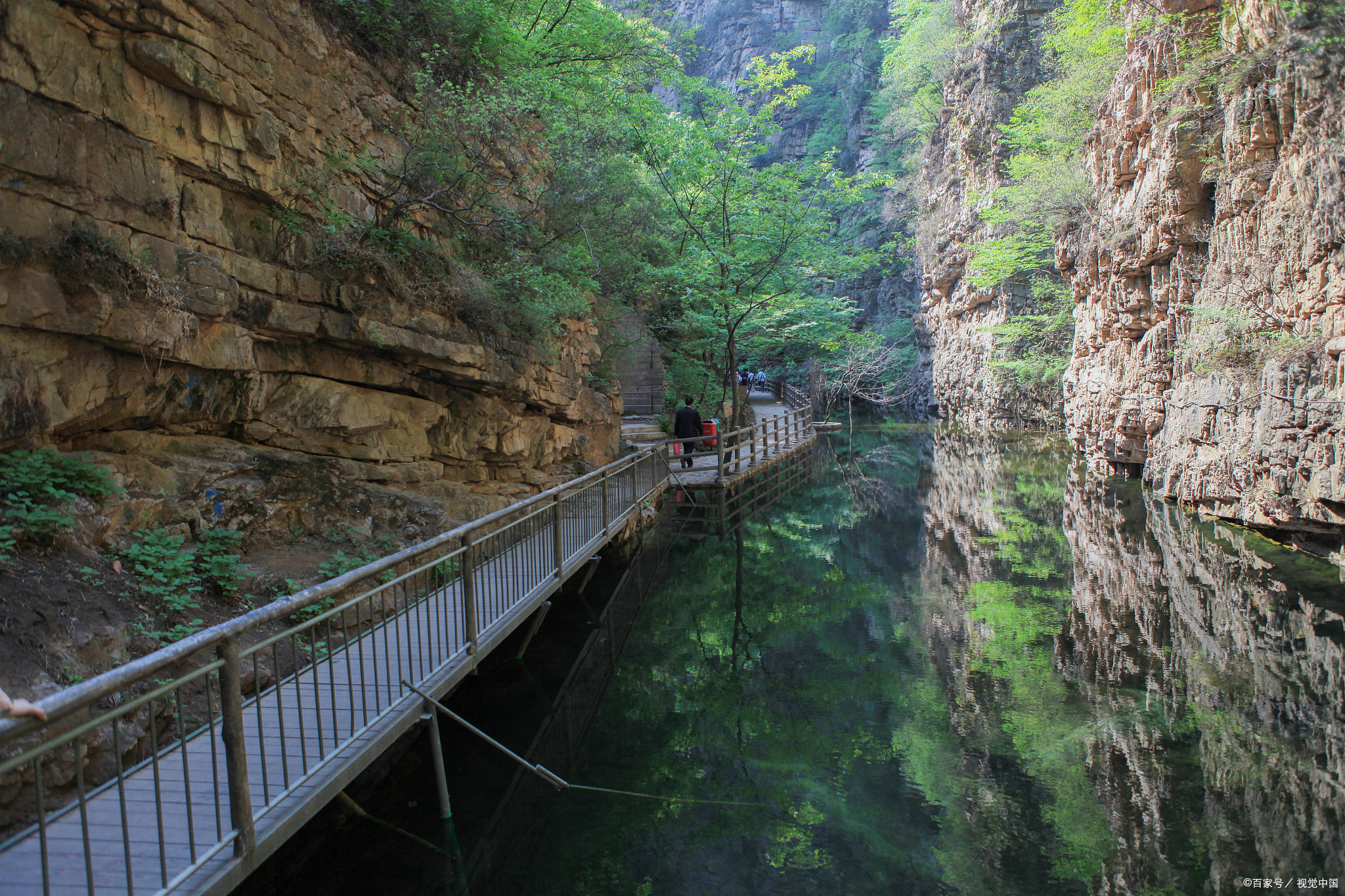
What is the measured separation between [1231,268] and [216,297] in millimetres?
16737

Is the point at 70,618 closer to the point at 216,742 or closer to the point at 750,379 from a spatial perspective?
the point at 216,742

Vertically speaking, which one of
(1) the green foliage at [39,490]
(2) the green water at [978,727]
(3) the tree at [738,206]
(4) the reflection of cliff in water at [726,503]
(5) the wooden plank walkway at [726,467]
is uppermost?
(3) the tree at [738,206]

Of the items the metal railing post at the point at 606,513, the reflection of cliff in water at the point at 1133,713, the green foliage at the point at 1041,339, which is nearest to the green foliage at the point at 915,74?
the green foliage at the point at 1041,339

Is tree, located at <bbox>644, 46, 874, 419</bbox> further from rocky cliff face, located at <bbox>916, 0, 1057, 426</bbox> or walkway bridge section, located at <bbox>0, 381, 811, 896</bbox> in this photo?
walkway bridge section, located at <bbox>0, 381, 811, 896</bbox>

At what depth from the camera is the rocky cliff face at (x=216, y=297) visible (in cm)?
545

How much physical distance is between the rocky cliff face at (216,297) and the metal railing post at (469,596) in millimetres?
2510

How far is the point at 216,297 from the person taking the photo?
259 inches

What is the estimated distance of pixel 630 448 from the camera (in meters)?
17.1

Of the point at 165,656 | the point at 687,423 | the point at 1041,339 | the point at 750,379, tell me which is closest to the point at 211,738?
the point at 165,656

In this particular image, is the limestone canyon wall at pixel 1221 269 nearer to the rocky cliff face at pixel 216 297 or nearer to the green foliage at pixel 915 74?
the rocky cliff face at pixel 216 297

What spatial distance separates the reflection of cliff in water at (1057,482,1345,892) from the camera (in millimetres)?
5457

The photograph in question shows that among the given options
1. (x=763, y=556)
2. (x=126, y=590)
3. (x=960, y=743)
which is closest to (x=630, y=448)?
(x=763, y=556)

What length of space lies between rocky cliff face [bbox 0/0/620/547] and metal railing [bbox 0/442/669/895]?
1.83 m

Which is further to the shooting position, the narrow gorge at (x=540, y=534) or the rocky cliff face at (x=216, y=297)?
the rocky cliff face at (x=216, y=297)
